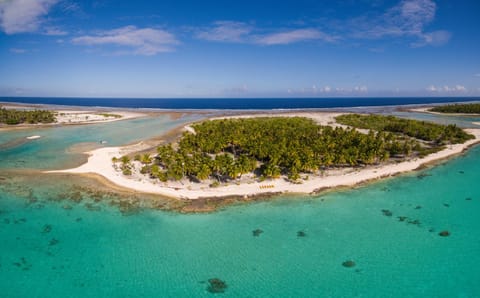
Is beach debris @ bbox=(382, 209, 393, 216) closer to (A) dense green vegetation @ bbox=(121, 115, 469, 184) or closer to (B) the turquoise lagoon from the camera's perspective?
(B) the turquoise lagoon

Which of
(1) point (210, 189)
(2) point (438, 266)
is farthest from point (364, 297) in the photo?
(1) point (210, 189)

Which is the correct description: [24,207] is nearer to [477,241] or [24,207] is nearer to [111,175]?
[111,175]

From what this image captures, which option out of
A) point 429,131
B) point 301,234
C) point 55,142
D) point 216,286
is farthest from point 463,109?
point 55,142

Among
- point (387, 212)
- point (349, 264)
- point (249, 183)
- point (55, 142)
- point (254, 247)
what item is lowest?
point (349, 264)

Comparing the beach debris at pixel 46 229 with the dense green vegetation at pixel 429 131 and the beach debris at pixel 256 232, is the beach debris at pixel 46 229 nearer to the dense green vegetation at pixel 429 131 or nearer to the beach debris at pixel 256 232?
the beach debris at pixel 256 232

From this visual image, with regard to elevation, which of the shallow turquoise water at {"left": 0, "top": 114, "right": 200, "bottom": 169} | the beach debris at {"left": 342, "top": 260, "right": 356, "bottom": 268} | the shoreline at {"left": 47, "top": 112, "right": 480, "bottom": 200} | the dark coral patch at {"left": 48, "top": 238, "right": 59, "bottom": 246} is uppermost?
the shallow turquoise water at {"left": 0, "top": 114, "right": 200, "bottom": 169}

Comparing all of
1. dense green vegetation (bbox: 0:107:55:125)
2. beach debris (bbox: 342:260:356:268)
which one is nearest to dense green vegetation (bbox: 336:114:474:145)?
beach debris (bbox: 342:260:356:268)

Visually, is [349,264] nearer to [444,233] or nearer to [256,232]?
[256,232]
